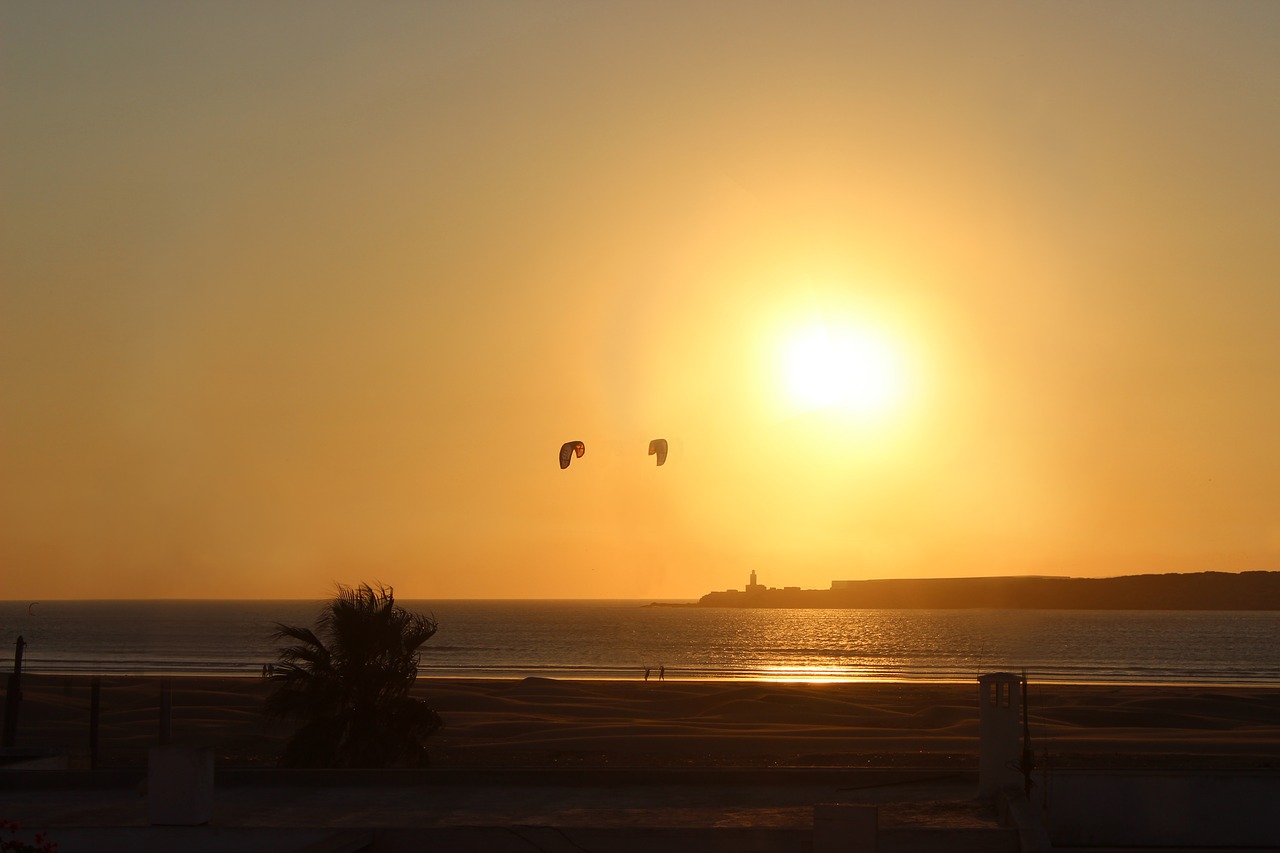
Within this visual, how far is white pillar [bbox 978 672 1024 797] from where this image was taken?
11.3 meters

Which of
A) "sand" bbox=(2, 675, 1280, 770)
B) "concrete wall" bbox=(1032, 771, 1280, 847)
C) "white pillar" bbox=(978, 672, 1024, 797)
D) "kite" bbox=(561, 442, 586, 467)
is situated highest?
"kite" bbox=(561, 442, 586, 467)

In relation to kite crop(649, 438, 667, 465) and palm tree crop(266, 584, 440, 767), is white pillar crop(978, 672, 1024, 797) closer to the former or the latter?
palm tree crop(266, 584, 440, 767)

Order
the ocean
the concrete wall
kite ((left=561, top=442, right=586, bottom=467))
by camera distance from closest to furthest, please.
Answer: the concrete wall, kite ((left=561, top=442, right=586, bottom=467)), the ocean

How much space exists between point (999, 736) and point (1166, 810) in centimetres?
153

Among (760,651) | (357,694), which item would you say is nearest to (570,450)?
(357,694)

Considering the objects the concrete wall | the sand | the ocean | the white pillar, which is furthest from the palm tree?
the ocean

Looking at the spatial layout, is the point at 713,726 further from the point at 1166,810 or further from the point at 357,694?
the point at 1166,810

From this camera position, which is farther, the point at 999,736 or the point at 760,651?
the point at 760,651

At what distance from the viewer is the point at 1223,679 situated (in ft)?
230

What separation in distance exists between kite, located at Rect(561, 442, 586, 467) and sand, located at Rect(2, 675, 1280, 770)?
6326mm

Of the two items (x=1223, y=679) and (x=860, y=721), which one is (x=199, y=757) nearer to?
(x=860, y=721)

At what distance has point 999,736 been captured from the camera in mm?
11438

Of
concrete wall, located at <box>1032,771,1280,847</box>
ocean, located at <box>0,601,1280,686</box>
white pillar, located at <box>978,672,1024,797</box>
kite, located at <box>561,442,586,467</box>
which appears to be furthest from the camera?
ocean, located at <box>0,601,1280,686</box>

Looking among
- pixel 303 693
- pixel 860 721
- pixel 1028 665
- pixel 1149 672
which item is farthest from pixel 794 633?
pixel 303 693
